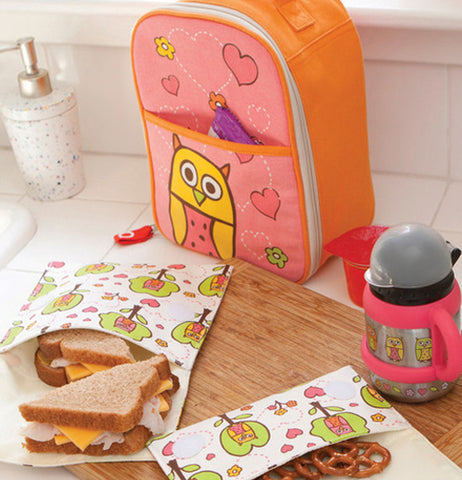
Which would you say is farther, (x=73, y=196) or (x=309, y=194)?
(x=73, y=196)

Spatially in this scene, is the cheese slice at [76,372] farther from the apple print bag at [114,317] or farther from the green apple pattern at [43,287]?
the green apple pattern at [43,287]

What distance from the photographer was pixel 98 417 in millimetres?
733

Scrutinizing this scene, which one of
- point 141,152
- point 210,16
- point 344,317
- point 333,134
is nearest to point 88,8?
point 141,152

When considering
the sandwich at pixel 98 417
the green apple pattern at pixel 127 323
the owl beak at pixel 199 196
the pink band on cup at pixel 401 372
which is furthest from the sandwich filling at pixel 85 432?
the owl beak at pixel 199 196

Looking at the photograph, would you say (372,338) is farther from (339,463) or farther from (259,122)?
(259,122)

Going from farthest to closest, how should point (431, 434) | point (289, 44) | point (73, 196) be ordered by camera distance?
1. point (73, 196)
2. point (289, 44)
3. point (431, 434)

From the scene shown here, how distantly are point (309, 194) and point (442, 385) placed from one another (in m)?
0.27

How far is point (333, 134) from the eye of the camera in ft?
3.09

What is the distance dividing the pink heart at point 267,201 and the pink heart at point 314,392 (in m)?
0.24

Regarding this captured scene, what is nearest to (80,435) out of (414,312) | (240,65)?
(414,312)

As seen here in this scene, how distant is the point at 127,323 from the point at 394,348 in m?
0.28

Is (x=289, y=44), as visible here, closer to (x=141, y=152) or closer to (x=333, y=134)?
(x=333, y=134)

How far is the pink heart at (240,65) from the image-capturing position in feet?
2.91

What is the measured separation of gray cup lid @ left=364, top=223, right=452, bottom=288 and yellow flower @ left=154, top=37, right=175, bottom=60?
380mm
